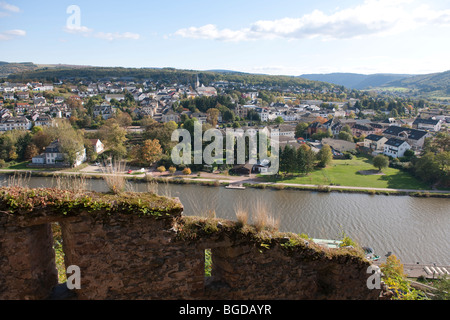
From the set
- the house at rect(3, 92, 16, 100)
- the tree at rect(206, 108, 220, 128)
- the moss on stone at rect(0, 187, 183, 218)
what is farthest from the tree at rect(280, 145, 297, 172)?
the house at rect(3, 92, 16, 100)

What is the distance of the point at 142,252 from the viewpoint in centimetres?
346

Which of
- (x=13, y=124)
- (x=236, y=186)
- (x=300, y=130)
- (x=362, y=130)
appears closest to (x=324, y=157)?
(x=236, y=186)

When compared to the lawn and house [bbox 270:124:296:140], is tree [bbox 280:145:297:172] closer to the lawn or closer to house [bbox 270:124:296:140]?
the lawn

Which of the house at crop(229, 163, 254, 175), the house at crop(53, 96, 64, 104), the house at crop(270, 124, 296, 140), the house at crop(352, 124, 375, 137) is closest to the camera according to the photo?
the house at crop(229, 163, 254, 175)

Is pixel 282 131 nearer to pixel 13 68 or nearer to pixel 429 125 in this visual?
pixel 429 125

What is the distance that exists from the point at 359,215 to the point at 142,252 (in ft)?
60.0

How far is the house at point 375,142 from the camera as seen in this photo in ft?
123

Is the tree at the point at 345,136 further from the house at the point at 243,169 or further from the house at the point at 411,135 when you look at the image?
the house at the point at 243,169

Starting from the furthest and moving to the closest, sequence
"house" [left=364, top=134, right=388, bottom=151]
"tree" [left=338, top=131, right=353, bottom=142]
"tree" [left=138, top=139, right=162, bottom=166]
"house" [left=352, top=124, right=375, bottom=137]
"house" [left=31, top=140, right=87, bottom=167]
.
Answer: "house" [left=352, top=124, right=375, bottom=137], "tree" [left=338, top=131, right=353, bottom=142], "house" [left=364, top=134, right=388, bottom=151], "tree" [left=138, top=139, right=162, bottom=166], "house" [left=31, top=140, right=87, bottom=167]

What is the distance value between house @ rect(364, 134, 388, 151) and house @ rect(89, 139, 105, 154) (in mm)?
33795

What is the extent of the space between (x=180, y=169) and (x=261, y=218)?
2528 cm

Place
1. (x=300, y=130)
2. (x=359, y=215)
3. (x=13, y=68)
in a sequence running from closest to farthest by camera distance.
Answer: (x=359, y=215)
(x=300, y=130)
(x=13, y=68)

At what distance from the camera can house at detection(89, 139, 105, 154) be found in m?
32.3

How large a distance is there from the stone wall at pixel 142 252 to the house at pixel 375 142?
38.1 m
